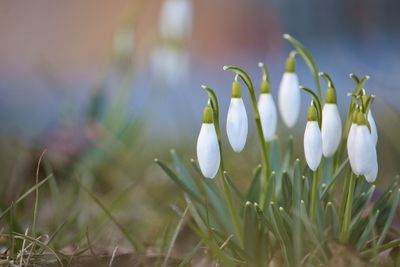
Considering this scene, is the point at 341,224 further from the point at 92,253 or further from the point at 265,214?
the point at 92,253

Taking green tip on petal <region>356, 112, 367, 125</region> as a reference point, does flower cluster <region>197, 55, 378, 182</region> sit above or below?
below

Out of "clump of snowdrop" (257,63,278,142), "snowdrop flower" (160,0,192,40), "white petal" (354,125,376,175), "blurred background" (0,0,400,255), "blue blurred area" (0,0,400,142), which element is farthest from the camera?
"blue blurred area" (0,0,400,142)

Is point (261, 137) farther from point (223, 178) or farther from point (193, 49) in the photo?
point (193, 49)

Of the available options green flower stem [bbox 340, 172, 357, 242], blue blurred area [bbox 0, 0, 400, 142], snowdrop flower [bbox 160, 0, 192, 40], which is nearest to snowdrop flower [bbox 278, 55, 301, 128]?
green flower stem [bbox 340, 172, 357, 242]

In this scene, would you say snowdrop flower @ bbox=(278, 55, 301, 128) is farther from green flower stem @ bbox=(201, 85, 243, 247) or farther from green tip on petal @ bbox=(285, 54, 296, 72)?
green flower stem @ bbox=(201, 85, 243, 247)

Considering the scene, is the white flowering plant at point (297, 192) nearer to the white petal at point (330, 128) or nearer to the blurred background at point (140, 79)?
the white petal at point (330, 128)

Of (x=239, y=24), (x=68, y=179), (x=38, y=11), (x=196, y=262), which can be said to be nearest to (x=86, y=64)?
(x=38, y=11)

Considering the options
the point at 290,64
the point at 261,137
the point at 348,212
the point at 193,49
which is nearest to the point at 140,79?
the point at 193,49
